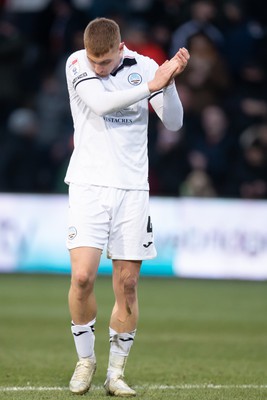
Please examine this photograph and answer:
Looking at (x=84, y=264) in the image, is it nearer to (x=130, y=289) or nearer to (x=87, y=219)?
(x=87, y=219)

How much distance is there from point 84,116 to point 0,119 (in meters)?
11.5

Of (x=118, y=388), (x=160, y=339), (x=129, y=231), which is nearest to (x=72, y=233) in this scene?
(x=129, y=231)

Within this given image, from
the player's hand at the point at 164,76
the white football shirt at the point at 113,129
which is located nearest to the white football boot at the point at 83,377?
the white football shirt at the point at 113,129

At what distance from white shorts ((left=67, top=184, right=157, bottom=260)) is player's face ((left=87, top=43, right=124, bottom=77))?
0.70 m

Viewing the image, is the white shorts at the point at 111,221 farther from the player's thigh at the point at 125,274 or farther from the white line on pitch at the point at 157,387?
the white line on pitch at the point at 157,387

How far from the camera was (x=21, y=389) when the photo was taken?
669cm

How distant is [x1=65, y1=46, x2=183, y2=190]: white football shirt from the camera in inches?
262

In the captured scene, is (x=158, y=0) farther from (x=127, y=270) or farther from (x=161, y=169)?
(x=127, y=270)

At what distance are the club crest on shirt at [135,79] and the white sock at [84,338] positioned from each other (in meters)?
1.48

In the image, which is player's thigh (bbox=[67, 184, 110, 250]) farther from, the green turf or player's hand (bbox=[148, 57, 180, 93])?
the green turf

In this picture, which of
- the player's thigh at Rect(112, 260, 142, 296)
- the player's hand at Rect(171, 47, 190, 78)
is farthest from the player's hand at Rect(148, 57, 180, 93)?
the player's thigh at Rect(112, 260, 142, 296)

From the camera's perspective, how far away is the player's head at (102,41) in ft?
21.0

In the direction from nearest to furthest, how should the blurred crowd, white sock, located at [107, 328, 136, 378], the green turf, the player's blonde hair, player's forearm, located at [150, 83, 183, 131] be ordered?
Answer: the player's blonde hair, player's forearm, located at [150, 83, 183, 131], white sock, located at [107, 328, 136, 378], the green turf, the blurred crowd

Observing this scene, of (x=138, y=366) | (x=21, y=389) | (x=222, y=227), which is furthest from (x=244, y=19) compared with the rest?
(x=21, y=389)
